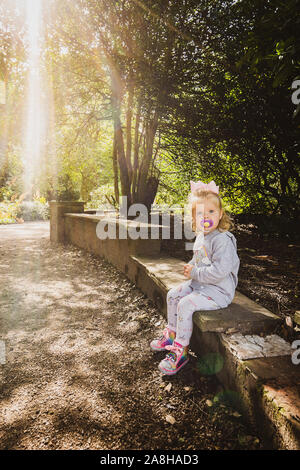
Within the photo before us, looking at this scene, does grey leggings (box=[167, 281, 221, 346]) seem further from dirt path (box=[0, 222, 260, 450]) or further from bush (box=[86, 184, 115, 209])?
bush (box=[86, 184, 115, 209])

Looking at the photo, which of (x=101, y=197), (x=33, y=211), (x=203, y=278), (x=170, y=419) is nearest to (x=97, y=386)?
(x=170, y=419)

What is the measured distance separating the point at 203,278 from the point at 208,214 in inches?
21.2

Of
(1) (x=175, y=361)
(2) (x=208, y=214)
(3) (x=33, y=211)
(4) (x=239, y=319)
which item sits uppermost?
(3) (x=33, y=211)

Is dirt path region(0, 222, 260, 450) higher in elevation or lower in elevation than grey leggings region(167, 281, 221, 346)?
lower

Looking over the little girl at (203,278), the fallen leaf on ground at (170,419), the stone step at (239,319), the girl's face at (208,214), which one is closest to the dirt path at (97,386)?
the fallen leaf on ground at (170,419)

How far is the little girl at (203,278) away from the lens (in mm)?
2131

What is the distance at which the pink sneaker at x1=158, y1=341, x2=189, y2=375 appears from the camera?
2.12 m

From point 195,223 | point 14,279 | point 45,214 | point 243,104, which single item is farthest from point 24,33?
point 45,214

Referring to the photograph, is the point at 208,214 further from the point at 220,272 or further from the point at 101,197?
the point at 101,197

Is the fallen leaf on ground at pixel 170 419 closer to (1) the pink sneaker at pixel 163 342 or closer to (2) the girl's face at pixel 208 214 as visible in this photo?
(1) the pink sneaker at pixel 163 342

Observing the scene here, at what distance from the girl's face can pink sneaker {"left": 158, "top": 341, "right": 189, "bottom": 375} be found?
981 millimetres

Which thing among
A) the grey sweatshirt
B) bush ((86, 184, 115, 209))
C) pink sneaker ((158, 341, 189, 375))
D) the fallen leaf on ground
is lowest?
the fallen leaf on ground

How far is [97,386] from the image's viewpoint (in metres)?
2.04

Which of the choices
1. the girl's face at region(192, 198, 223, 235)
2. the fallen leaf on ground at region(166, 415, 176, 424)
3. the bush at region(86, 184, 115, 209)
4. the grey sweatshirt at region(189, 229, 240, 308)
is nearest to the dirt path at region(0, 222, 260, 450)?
the fallen leaf on ground at region(166, 415, 176, 424)
